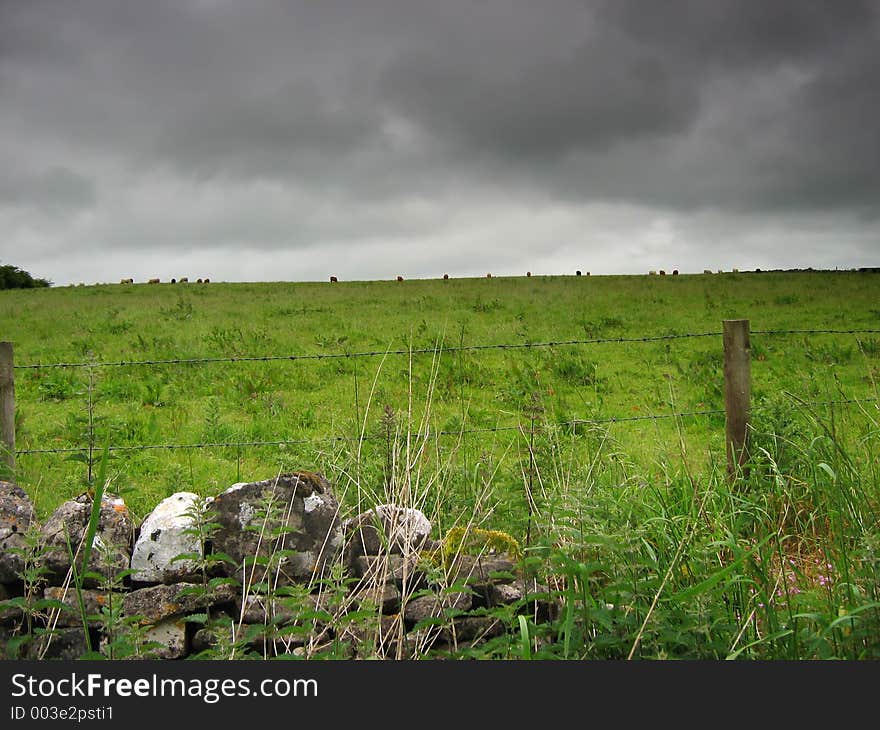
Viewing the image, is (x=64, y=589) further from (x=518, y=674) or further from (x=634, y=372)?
(x=634, y=372)

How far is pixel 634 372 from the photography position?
44.9 ft

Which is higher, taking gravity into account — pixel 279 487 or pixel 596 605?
pixel 279 487

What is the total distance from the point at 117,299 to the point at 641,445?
23905 millimetres

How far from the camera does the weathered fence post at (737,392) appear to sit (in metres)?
5.72

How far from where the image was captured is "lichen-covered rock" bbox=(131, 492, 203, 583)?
3.88 m

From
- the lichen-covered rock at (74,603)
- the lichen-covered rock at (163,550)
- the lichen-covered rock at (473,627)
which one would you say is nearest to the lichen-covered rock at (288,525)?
the lichen-covered rock at (163,550)

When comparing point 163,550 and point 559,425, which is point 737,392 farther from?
point 163,550

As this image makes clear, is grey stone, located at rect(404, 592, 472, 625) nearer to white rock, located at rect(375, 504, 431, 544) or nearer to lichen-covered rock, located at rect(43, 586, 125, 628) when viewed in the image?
white rock, located at rect(375, 504, 431, 544)

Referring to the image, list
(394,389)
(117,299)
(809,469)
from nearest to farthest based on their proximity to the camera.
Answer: (809,469) < (394,389) < (117,299)

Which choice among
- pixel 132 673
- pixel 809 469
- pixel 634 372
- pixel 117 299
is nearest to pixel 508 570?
pixel 132 673

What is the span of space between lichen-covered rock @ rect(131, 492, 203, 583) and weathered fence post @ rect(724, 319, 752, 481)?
3.80 meters

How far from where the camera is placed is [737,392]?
18.8ft

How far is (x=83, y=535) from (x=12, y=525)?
40 centimetres

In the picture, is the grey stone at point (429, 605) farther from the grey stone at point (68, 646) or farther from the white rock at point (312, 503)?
the grey stone at point (68, 646)
